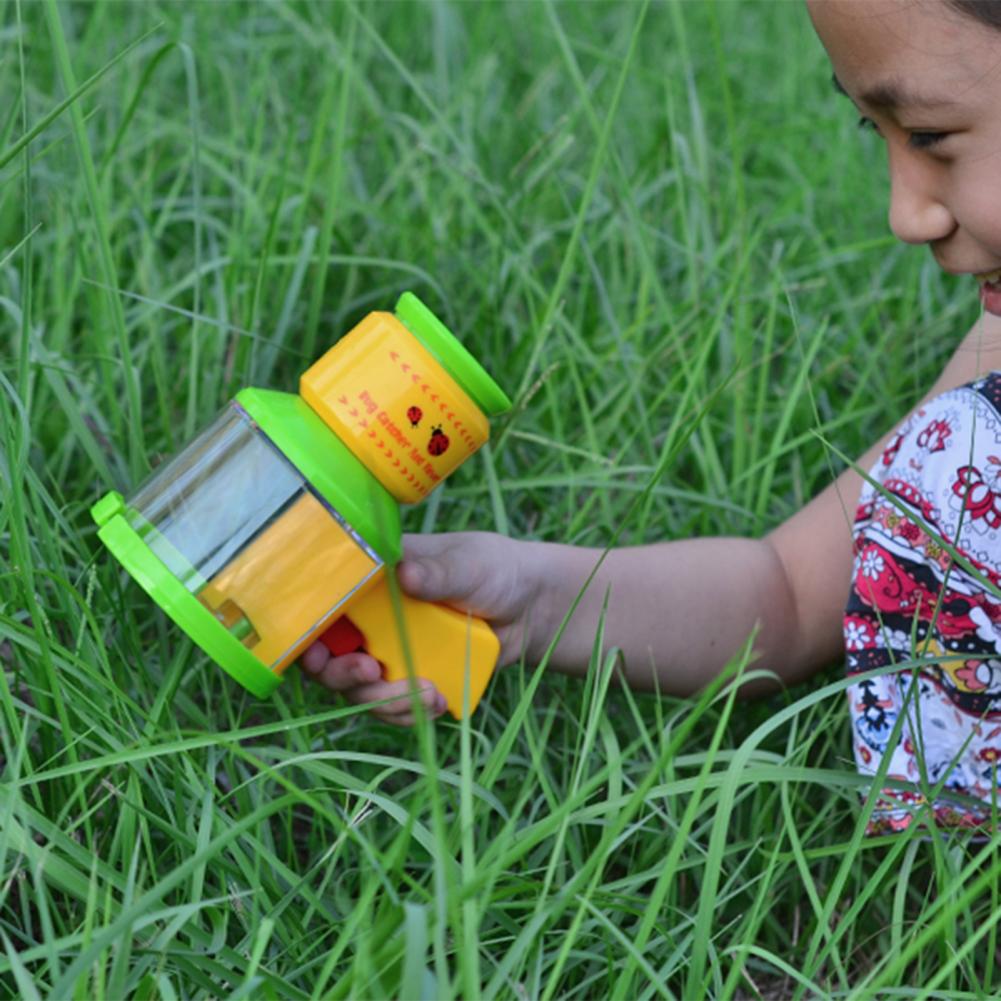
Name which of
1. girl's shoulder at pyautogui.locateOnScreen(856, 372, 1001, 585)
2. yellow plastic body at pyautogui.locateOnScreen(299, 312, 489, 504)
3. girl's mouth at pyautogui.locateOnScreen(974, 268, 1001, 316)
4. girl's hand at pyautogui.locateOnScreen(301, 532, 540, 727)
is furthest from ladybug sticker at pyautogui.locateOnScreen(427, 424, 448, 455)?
girl's mouth at pyautogui.locateOnScreen(974, 268, 1001, 316)

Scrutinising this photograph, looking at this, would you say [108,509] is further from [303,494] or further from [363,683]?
[363,683]

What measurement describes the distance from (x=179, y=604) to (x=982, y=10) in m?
0.67

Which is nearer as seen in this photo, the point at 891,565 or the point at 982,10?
the point at 982,10

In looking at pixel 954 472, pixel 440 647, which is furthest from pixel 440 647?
pixel 954 472

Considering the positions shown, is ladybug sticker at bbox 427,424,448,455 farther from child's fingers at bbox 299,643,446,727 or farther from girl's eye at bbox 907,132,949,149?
girl's eye at bbox 907,132,949,149

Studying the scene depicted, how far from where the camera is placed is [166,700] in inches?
45.3

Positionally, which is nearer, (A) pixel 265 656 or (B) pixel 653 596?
(A) pixel 265 656

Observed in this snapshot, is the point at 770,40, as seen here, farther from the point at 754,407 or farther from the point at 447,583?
the point at 447,583

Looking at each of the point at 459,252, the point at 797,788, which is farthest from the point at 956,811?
the point at 459,252

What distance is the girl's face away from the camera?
108 centimetres

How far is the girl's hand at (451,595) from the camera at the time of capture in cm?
123

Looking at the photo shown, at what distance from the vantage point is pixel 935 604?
122cm

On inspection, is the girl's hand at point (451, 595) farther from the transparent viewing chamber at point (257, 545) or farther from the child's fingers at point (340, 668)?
the transparent viewing chamber at point (257, 545)

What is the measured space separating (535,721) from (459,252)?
0.63 m
